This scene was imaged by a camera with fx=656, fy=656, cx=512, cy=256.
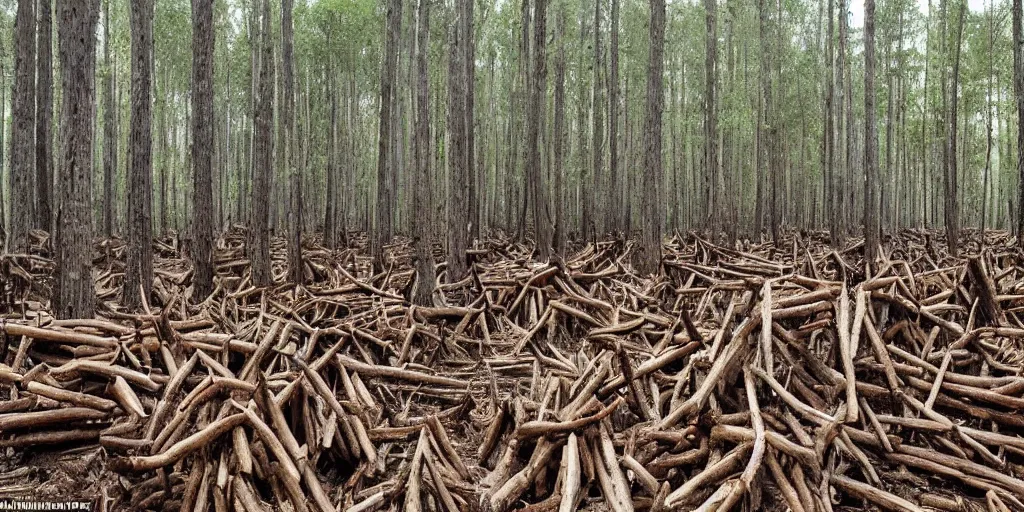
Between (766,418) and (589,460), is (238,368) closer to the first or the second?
(589,460)

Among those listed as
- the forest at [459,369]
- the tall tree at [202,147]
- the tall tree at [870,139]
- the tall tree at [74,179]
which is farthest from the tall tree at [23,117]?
the tall tree at [870,139]

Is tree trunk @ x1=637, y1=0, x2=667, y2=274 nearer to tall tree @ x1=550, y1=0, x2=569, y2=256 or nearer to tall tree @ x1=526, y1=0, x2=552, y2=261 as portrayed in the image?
tall tree @ x1=526, y1=0, x2=552, y2=261

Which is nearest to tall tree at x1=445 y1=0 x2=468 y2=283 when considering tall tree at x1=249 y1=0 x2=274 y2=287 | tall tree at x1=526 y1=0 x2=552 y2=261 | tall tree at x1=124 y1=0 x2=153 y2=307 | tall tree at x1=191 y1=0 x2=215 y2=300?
tall tree at x1=526 y1=0 x2=552 y2=261

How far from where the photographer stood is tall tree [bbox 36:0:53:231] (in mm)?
10000

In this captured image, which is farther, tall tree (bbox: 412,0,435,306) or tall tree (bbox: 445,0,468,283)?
tall tree (bbox: 445,0,468,283)

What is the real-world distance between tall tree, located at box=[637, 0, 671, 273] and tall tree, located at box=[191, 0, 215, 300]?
224 inches

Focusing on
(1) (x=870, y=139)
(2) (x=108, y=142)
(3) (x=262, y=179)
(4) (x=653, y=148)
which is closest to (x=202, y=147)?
(3) (x=262, y=179)

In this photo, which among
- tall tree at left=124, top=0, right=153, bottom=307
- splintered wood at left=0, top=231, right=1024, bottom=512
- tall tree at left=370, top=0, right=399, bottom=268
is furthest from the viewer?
tall tree at left=370, top=0, right=399, bottom=268

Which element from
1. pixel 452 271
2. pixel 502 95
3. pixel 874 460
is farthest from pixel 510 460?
pixel 502 95

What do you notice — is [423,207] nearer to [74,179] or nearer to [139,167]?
[139,167]

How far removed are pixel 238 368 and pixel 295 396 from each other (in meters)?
0.82

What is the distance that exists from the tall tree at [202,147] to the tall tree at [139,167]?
487mm

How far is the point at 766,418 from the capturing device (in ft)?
9.59

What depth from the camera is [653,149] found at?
959 cm
